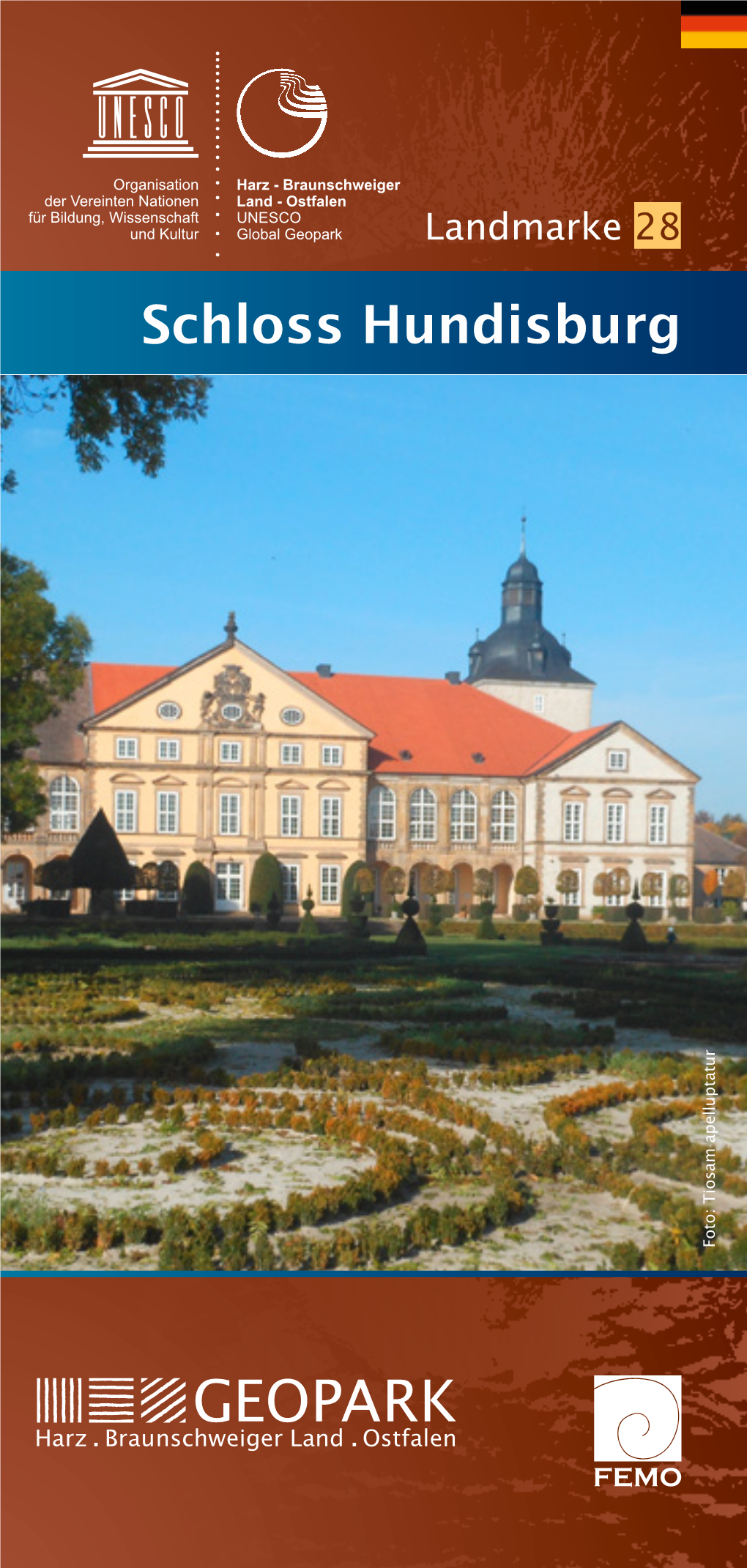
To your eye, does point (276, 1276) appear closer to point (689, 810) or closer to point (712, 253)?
point (689, 810)

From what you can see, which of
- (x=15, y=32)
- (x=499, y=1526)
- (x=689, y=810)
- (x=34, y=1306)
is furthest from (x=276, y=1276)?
(x=15, y=32)

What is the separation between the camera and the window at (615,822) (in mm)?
9402

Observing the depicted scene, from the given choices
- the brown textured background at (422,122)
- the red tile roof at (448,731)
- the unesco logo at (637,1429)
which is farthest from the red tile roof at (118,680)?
the unesco logo at (637,1429)

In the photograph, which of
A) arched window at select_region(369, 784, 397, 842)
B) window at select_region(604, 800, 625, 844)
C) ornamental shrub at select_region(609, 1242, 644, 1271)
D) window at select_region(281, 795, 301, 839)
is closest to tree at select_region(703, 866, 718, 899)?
window at select_region(604, 800, 625, 844)

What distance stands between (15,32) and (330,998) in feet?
20.4

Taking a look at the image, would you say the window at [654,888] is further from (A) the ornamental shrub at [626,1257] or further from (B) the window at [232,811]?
(A) the ornamental shrub at [626,1257]

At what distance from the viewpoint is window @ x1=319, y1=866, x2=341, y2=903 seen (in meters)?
9.13

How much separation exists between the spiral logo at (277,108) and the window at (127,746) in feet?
13.4

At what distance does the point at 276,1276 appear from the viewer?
5.76m

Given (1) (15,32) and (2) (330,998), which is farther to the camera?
(2) (330,998)

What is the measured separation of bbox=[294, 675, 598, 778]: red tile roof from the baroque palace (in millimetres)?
17

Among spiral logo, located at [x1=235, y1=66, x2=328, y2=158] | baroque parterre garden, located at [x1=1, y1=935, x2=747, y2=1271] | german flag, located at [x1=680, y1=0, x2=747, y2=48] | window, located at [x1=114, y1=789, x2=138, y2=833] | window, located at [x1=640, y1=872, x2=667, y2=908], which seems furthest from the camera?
window, located at [x1=640, y1=872, x2=667, y2=908]

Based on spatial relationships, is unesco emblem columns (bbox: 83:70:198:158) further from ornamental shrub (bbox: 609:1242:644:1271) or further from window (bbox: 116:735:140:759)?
ornamental shrub (bbox: 609:1242:644:1271)

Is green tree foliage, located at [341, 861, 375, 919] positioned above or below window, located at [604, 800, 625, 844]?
below
